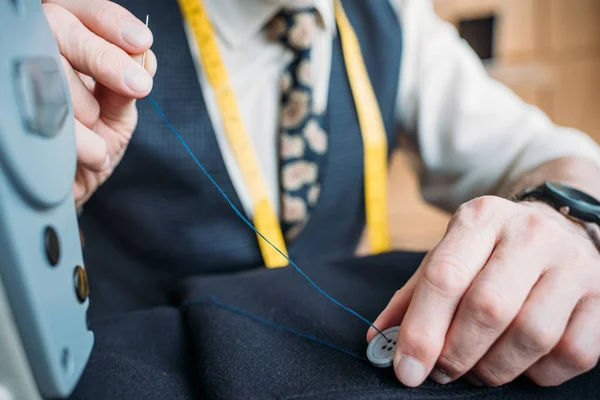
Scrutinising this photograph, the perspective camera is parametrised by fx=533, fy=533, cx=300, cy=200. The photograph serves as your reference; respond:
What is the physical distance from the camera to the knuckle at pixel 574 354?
39cm

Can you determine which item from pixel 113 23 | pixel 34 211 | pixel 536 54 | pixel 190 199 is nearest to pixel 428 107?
pixel 190 199

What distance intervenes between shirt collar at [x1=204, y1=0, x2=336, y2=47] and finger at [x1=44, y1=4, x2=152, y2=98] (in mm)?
416

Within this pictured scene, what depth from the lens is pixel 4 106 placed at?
0.84 ft

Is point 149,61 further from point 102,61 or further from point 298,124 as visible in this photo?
point 298,124

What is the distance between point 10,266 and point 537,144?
2.71ft

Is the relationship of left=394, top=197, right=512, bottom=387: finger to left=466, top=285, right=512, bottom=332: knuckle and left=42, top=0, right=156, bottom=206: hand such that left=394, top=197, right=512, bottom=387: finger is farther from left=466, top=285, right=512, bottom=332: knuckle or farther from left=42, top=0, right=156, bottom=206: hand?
left=42, top=0, right=156, bottom=206: hand

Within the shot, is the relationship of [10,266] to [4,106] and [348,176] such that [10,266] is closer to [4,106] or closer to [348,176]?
[4,106]

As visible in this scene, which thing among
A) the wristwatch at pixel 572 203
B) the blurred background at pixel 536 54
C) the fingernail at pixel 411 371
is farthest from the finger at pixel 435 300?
the blurred background at pixel 536 54

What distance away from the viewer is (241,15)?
83 centimetres

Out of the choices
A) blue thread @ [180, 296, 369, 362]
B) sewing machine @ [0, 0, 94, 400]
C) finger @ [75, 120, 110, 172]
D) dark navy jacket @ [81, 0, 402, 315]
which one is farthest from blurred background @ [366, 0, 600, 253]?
sewing machine @ [0, 0, 94, 400]

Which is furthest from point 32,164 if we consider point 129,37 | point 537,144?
point 537,144

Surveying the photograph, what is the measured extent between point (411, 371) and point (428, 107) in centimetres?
71

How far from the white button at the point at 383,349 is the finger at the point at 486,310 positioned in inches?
1.4

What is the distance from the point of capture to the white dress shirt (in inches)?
32.7
